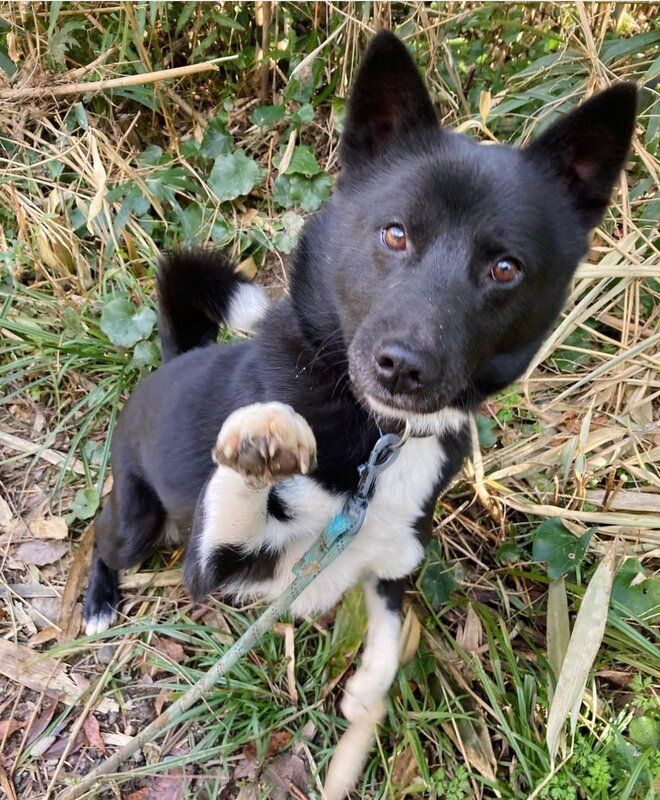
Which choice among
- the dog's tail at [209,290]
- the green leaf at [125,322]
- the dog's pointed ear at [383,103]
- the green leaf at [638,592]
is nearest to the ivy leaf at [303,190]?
the green leaf at [125,322]

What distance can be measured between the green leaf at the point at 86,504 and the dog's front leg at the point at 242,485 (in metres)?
1.09

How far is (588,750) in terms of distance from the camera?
6.84 feet

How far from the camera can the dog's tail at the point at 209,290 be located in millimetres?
2217

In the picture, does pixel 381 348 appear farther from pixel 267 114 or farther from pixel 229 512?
pixel 267 114

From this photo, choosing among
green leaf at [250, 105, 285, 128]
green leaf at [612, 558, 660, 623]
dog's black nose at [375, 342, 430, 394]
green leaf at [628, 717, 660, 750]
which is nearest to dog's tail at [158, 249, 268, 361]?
dog's black nose at [375, 342, 430, 394]

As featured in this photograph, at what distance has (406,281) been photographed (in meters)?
1.56

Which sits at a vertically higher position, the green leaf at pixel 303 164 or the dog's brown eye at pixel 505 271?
the dog's brown eye at pixel 505 271

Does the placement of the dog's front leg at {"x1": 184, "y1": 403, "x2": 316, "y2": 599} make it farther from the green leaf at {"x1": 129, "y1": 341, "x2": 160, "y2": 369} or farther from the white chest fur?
the green leaf at {"x1": 129, "y1": 341, "x2": 160, "y2": 369}

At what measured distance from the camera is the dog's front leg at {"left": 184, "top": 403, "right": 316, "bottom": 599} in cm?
133

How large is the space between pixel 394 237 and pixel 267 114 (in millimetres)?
2111

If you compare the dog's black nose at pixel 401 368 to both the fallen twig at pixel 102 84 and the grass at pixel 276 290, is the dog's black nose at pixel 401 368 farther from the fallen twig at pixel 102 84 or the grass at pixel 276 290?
the fallen twig at pixel 102 84

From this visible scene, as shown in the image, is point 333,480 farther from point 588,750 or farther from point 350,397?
point 588,750

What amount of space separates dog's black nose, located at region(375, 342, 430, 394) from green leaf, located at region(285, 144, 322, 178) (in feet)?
6.90

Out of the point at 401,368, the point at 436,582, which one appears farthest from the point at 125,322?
the point at 401,368
